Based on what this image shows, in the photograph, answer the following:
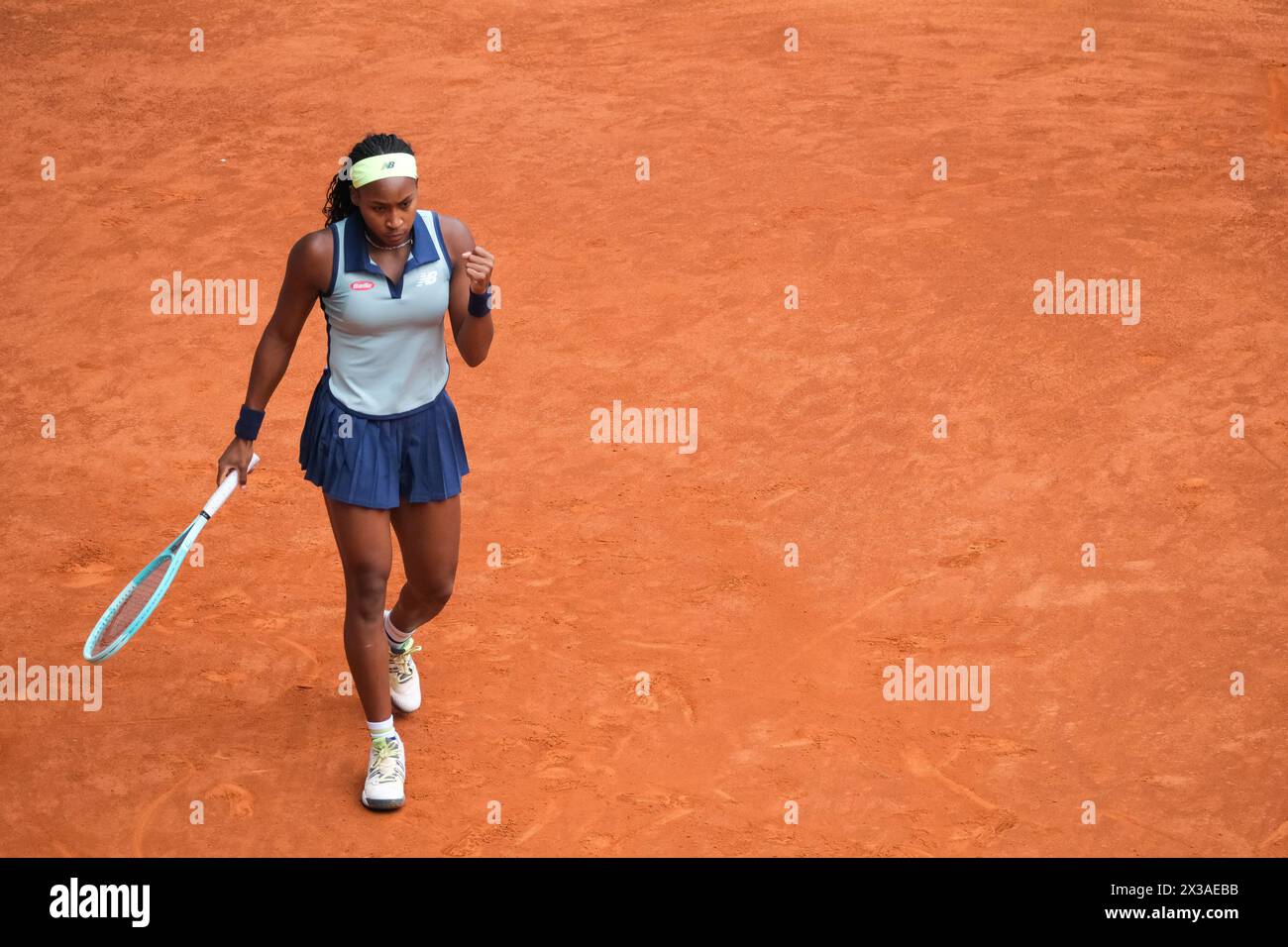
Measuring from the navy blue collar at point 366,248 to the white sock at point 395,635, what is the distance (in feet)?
5.34

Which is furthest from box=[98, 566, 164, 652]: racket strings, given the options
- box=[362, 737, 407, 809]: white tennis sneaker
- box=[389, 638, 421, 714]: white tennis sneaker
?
box=[389, 638, 421, 714]: white tennis sneaker

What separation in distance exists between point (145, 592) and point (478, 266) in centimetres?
169

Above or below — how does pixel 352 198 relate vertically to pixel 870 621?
above

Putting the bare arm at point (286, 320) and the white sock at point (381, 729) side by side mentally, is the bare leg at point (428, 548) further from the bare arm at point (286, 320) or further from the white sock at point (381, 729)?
the bare arm at point (286, 320)

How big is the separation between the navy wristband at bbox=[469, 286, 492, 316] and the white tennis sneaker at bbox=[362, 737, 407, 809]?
167 cm

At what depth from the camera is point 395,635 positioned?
236 inches

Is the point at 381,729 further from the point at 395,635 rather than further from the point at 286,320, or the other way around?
the point at 286,320

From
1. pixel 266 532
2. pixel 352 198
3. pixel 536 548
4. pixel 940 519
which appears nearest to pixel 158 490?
pixel 266 532

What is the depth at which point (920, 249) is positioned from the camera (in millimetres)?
9961

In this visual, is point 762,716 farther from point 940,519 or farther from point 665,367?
point 665,367

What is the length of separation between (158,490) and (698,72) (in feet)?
22.3

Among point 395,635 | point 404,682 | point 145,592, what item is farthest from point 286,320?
point 404,682

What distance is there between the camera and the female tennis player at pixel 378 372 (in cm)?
493

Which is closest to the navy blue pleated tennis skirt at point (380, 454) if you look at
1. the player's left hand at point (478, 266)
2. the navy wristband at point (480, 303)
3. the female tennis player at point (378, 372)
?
the female tennis player at point (378, 372)
